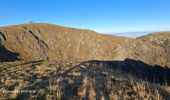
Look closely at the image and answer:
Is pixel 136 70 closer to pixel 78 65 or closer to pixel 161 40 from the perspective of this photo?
pixel 78 65

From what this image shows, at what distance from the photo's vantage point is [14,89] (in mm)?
12500

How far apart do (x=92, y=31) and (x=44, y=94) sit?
390ft

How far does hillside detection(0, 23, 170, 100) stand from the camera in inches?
452

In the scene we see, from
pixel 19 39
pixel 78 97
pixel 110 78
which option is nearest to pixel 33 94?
pixel 78 97

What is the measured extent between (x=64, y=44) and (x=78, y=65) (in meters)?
92.5

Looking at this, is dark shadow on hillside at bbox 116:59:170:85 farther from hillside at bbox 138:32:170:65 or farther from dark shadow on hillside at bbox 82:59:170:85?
hillside at bbox 138:32:170:65

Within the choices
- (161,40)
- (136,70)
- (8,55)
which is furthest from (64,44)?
(161,40)

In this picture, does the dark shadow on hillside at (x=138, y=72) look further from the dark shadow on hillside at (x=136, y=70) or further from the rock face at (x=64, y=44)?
the rock face at (x=64, y=44)

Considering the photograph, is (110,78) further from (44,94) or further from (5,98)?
(5,98)

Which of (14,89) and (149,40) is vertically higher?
(14,89)

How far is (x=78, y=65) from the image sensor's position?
60.0 feet

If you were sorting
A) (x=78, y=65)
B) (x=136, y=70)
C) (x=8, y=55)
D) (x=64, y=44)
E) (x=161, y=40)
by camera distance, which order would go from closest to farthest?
(x=78, y=65) < (x=136, y=70) < (x=8, y=55) < (x=64, y=44) < (x=161, y=40)

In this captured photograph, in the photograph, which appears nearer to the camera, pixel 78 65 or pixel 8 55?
pixel 78 65

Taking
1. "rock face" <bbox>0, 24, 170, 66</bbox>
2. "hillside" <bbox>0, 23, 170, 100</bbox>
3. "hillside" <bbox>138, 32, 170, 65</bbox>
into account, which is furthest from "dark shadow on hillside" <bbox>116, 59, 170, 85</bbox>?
"hillside" <bbox>138, 32, 170, 65</bbox>
